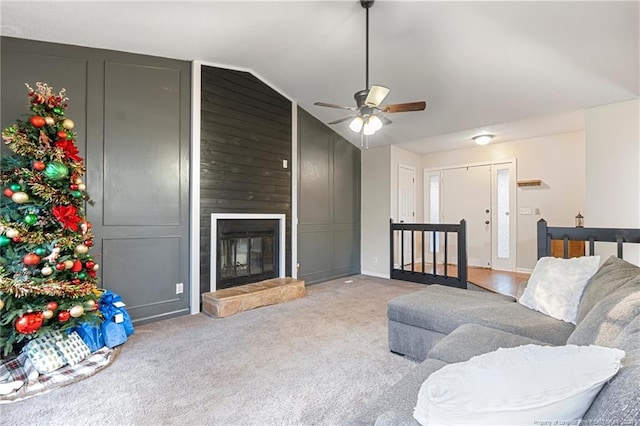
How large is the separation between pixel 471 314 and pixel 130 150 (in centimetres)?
340

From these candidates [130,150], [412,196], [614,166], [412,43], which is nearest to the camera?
[130,150]

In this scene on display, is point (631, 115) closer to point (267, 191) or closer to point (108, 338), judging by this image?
point (267, 191)

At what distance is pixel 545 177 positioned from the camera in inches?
213

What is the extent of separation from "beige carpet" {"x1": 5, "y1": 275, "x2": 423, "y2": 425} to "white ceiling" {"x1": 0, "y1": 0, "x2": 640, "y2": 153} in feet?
9.21

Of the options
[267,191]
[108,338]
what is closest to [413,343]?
[108,338]

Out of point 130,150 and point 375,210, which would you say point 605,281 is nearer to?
point 130,150

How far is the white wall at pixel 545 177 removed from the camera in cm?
512

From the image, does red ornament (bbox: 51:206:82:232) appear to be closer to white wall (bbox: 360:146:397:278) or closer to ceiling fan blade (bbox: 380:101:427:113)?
ceiling fan blade (bbox: 380:101:427:113)

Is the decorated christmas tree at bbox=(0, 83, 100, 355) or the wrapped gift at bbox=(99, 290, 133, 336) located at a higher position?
the decorated christmas tree at bbox=(0, 83, 100, 355)

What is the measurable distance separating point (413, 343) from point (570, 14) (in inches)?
119

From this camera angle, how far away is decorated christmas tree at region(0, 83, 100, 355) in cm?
220

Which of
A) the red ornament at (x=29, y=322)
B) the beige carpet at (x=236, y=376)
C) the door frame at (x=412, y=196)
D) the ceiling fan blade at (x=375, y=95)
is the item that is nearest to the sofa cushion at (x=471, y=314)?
the beige carpet at (x=236, y=376)

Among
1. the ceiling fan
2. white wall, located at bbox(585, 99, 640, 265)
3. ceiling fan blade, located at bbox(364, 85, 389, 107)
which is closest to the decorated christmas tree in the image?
the ceiling fan

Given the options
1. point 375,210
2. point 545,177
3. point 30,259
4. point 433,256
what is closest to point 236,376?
point 30,259
